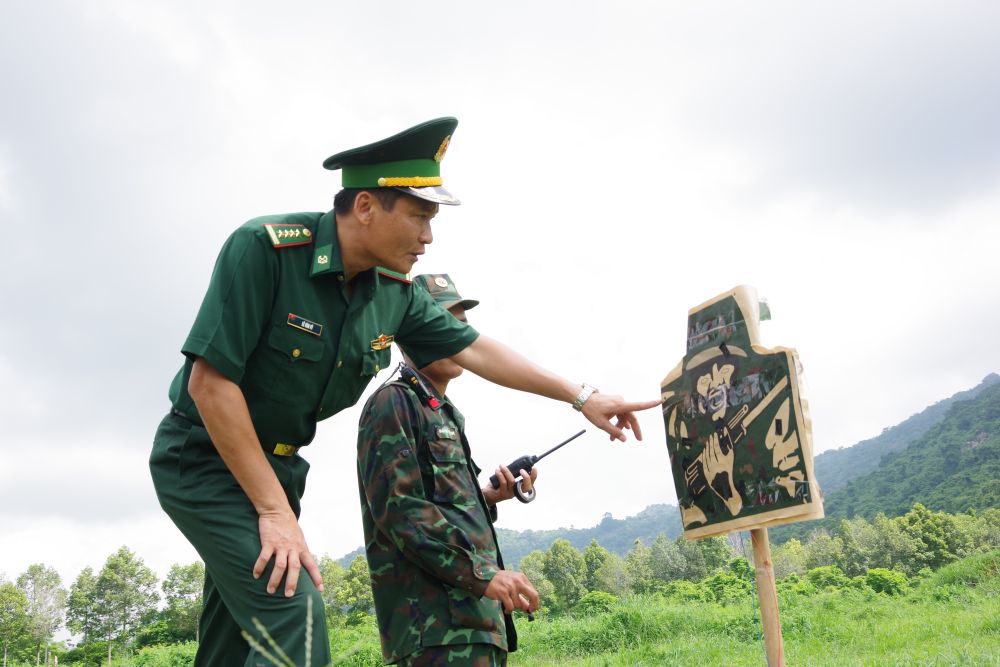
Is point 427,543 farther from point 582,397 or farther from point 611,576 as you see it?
point 611,576

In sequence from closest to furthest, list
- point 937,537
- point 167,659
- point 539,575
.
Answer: point 167,659 → point 937,537 → point 539,575

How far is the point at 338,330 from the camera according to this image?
2439 millimetres

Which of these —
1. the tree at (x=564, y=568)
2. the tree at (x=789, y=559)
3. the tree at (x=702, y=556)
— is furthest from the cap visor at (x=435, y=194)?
the tree at (x=789, y=559)

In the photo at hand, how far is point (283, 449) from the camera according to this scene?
238cm

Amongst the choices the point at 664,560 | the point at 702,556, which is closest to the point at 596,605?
the point at 702,556

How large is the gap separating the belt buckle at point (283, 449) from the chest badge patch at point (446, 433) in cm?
62

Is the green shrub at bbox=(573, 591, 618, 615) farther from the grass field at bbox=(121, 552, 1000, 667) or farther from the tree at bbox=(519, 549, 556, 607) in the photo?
the tree at bbox=(519, 549, 556, 607)

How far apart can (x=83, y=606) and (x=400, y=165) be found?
2917 centimetres

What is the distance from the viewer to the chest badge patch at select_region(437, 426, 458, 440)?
289cm

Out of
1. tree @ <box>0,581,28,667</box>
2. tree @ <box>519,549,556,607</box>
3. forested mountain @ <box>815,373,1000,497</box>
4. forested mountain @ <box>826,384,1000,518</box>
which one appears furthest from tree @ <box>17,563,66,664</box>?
forested mountain @ <box>815,373,1000,497</box>

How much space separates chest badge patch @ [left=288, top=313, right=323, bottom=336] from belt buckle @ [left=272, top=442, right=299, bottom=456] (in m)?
0.34

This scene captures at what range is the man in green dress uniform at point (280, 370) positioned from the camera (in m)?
2.04

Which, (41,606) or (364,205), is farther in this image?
(41,606)

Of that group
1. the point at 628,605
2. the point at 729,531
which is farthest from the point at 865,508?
the point at 729,531
